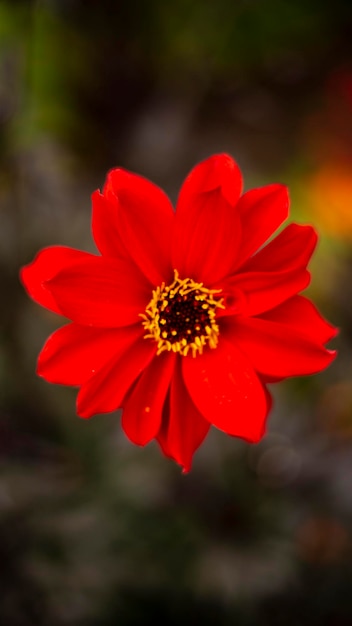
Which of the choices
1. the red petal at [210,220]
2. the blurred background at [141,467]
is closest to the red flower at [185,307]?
the red petal at [210,220]

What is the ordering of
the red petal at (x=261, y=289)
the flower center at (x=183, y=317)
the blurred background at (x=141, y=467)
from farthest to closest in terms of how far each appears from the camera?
1. the blurred background at (x=141, y=467)
2. the flower center at (x=183, y=317)
3. the red petal at (x=261, y=289)

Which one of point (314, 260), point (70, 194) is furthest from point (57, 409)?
point (314, 260)

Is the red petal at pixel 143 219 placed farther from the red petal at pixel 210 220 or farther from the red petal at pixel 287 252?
the red petal at pixel 287 252

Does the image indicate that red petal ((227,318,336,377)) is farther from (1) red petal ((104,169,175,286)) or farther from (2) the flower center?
(1) red petal ((104,169,175,286))

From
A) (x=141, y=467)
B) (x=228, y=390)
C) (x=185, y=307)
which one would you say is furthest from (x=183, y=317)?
(x=141, y=467)

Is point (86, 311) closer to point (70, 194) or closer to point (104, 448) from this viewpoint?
point (104, 448)

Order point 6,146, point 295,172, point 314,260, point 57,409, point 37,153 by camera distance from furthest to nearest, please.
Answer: point 295,172
point 314,260
point 37,153
point 6,146
point 57,409

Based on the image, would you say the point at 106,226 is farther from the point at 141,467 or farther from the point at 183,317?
the point at 141,467
